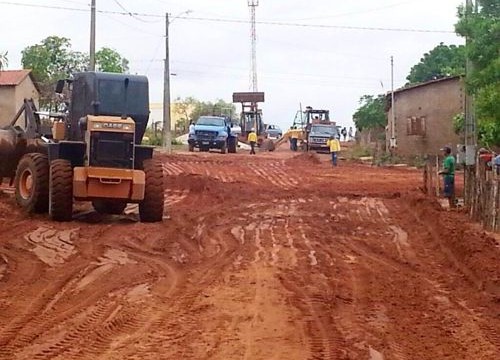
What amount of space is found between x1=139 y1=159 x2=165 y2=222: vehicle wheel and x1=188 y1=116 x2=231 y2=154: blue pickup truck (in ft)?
99.2

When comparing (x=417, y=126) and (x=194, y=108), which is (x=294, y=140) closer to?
(x=417, y=126)

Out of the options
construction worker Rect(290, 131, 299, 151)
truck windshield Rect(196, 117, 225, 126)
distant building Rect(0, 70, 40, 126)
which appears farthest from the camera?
construction worker Rect(290, 131, 299, 151)

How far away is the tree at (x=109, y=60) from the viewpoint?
6422cm

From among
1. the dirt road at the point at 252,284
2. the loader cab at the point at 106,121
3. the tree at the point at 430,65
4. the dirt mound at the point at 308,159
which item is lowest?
the dirt road at the point at 252,284

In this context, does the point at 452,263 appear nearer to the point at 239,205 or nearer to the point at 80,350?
the point at 80,350

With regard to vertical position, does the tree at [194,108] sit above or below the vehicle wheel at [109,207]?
above

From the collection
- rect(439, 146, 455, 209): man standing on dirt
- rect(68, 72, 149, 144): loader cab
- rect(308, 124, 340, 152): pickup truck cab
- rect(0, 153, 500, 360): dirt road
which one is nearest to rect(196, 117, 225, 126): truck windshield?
rect(308, 124, 340, 152): pickup truck cab

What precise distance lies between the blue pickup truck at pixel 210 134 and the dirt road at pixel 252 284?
2659cm

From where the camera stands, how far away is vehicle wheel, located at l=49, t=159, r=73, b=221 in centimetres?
1805

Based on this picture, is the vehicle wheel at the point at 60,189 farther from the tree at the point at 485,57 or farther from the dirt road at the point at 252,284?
the tree at the point at 485,57

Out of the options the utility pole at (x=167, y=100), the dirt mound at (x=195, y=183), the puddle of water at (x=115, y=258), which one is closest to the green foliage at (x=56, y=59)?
the utility pole at (x=167, y=100)

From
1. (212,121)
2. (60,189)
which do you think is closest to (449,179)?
(60,189)

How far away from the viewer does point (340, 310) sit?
412 inches

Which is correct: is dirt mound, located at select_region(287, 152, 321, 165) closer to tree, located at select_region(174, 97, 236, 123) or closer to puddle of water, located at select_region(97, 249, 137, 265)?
→ puddle of water, located at select_region(97, 249, 137, 265)
